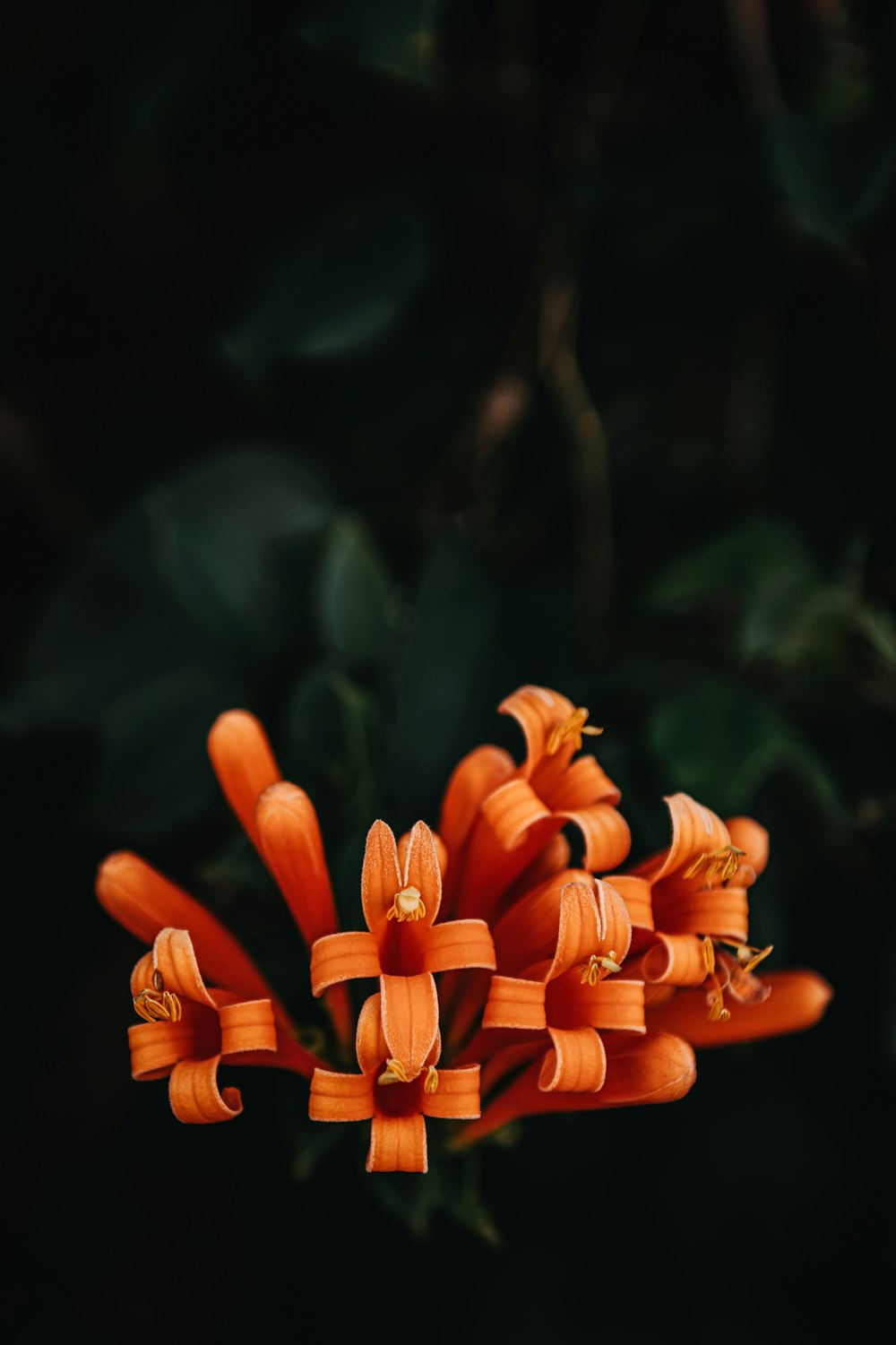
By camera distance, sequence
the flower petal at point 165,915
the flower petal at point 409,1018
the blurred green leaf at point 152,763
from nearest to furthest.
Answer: the flower petal at point 409,1018, the flower petal at point 165,915, the blurred green leaf at point 152,763

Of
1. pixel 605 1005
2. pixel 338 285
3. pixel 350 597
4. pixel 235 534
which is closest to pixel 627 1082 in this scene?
pixel 605 1005

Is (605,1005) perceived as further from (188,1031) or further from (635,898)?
(188,1031)

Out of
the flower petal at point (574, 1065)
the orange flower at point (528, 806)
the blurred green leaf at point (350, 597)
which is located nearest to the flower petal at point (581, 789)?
the orange flower at point (528, 806)

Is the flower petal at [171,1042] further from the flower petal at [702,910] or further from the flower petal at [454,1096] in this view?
the flower petal at [702,910]

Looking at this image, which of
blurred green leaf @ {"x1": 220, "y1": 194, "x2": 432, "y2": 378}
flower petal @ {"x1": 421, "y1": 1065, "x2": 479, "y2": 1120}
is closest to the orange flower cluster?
flower petal @ {"x1": 421, "y1": 1065, "x2": 479, "y2": 1120}

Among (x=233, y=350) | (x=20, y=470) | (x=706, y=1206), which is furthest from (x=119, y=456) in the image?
(x=706, y=1206)

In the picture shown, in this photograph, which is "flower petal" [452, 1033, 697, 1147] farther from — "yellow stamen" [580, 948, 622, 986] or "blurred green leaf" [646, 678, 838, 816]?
"blurred green leaf" [646, 678, 838, 816]
